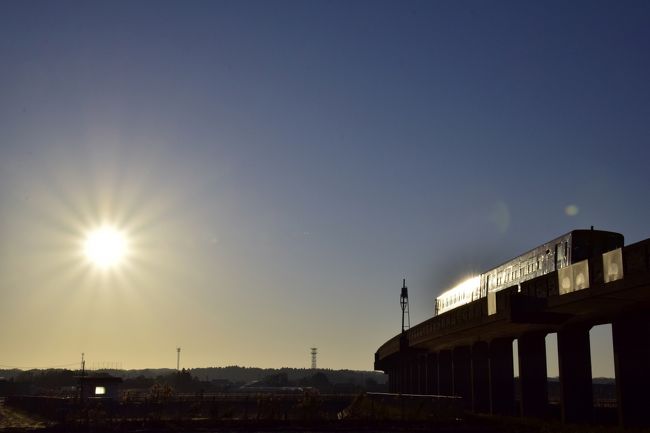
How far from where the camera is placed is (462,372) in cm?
6188

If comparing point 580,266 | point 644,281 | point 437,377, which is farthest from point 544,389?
point 437,377

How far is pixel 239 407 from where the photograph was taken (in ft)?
296

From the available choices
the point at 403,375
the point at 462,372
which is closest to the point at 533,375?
the point at 462,372

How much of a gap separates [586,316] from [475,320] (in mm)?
8675

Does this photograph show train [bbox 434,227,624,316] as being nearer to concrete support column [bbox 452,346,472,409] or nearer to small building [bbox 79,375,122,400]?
concrete support column [bbox 452,346,472,409]

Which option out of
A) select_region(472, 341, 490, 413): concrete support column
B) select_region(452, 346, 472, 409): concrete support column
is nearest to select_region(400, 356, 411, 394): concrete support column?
select_region(452, 346, 472, 409): concrete support column

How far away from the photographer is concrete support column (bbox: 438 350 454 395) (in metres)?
68.1

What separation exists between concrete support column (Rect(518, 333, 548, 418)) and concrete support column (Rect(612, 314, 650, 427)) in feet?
36.1

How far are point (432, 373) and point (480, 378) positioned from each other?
20.3 meters

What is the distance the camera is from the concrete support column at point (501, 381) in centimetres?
5075

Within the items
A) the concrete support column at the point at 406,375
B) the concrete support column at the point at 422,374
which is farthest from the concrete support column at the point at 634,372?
the concrete support column at the point at 406,375

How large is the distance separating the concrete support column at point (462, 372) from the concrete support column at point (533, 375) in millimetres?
14705

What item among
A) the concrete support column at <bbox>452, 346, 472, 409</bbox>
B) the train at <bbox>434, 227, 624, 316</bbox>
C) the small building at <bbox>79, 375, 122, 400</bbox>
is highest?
the train at <bbox>434, 227, 624, 316</bbox>

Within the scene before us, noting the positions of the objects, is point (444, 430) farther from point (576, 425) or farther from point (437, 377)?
point (437, 377)
